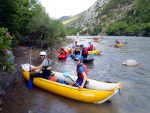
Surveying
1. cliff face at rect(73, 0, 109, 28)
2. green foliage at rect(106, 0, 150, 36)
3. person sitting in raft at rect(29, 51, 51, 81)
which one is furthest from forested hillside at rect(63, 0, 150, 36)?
person sitting in raft at rect(29, 51, 51, 81)

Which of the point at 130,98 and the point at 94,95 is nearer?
the point at 94,95

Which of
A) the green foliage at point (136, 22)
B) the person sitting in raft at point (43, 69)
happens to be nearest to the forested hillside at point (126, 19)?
the green foliage at point (136, 22)

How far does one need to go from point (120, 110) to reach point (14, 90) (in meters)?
4.60

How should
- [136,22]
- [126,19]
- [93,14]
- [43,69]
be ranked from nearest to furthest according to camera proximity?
[43,69] < [136,22] < [126,19] < [93,14]

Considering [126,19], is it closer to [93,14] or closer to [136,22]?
[136,22]

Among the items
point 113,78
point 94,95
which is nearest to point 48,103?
point 94,95

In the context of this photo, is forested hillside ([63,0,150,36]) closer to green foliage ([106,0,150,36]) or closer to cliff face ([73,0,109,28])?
green foliage ([106,0,150,36])

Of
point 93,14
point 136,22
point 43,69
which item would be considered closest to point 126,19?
point 136,22

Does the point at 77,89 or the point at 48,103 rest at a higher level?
the point at 77,89

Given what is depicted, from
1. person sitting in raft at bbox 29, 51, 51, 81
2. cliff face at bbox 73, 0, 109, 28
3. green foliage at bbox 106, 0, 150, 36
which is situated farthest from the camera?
cliff face at bbox 73, 0, 109, 28

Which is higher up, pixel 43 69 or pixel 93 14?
pixel 93 14

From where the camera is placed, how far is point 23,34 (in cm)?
2191

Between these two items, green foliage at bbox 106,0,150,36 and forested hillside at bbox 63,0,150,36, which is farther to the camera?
forested hillside at bbox 63,0,150,36

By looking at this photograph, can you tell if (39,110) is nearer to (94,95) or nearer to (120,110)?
(94,95)
